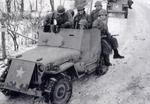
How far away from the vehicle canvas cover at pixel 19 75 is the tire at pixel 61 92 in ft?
2.18

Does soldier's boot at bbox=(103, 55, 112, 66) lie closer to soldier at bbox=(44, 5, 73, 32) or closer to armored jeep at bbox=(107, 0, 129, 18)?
soldier at bbox=(44, 5, 73, 32)

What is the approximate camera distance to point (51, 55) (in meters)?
7.66

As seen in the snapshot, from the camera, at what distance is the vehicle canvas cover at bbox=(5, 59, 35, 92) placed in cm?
710

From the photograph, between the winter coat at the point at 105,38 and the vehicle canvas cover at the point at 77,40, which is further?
the winter coat at the point at 105,38

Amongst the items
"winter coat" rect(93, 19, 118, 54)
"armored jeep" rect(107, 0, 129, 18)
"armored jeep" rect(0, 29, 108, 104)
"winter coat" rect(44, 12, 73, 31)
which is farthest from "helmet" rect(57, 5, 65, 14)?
"armored jeep" rect(107, 0, 129, 18)

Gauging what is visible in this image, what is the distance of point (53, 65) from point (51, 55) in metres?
0.52

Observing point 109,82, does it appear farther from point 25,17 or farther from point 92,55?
point 25,17

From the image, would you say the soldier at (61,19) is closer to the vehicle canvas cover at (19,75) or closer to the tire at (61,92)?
the vehicle canvas cover at (19,75)

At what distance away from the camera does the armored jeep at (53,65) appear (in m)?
7.07

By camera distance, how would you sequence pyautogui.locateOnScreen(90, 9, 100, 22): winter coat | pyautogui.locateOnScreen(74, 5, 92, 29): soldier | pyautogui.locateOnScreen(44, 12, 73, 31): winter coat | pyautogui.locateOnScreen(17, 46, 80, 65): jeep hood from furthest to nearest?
1. pyautogui.locateOnScreen(90, 9, 100, 22): winter coat
2. pyautogui.locateOnScreen(74, 5, 92, 29): soldier
3. pyautogui.locateOnScreen(44, 12, 73, 31): winter coat
4. pyautogui.locateOnScreen(17, 46, 80, 65): jeep hood

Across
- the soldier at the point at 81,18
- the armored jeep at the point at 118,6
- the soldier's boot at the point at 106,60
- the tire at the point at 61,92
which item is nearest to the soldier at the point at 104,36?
the soldier's boot at the point at 106,60

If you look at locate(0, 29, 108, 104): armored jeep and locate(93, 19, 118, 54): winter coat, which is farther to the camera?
locate(93, 19, 118, 54): winter coat

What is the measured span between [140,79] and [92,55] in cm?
160

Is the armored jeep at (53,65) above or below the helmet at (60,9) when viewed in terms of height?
below
